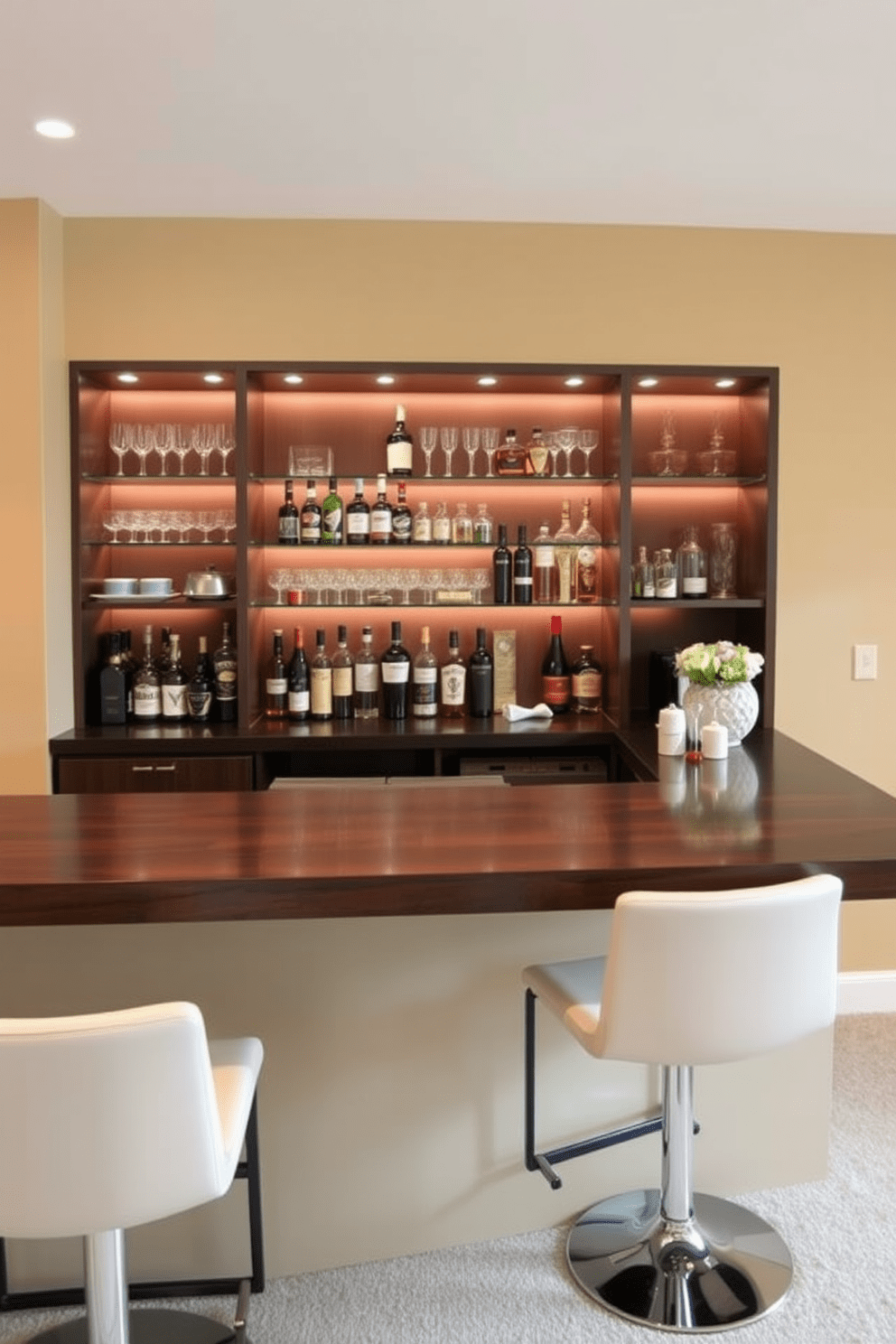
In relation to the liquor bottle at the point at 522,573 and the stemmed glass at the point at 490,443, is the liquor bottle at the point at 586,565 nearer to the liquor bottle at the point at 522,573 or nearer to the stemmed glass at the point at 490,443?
the liquor bottle at the point at 522,573

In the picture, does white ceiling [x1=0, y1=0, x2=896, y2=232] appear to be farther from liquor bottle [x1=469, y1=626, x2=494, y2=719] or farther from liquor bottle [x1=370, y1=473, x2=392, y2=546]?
liquor bottle [x1=469, y1=626, x2=494, y2=719]

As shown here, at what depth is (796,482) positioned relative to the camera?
4434 mm

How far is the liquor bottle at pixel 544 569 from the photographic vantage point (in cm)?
455

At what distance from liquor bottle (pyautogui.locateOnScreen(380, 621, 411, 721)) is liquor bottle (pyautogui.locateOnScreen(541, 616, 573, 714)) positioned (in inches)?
21.0

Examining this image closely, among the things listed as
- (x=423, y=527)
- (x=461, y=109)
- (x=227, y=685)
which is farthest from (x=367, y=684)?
(x=461, y=109)

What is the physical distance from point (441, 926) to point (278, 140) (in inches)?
88.4

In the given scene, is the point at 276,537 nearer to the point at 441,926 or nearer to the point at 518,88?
the point at 518,88

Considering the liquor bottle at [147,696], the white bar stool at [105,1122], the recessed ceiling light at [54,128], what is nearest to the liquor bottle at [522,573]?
the liquor bottle at [147,696]

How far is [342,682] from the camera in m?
4.55

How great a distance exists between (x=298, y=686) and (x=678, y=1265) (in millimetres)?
2483

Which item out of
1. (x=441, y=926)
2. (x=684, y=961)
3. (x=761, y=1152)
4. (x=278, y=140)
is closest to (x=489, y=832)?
(x=441, y=926)

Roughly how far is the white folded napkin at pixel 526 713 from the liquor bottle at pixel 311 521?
909 mm

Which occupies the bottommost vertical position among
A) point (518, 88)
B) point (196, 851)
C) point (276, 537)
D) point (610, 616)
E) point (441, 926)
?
point (441, 926)

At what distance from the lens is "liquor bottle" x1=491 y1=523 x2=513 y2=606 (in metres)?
4.51
